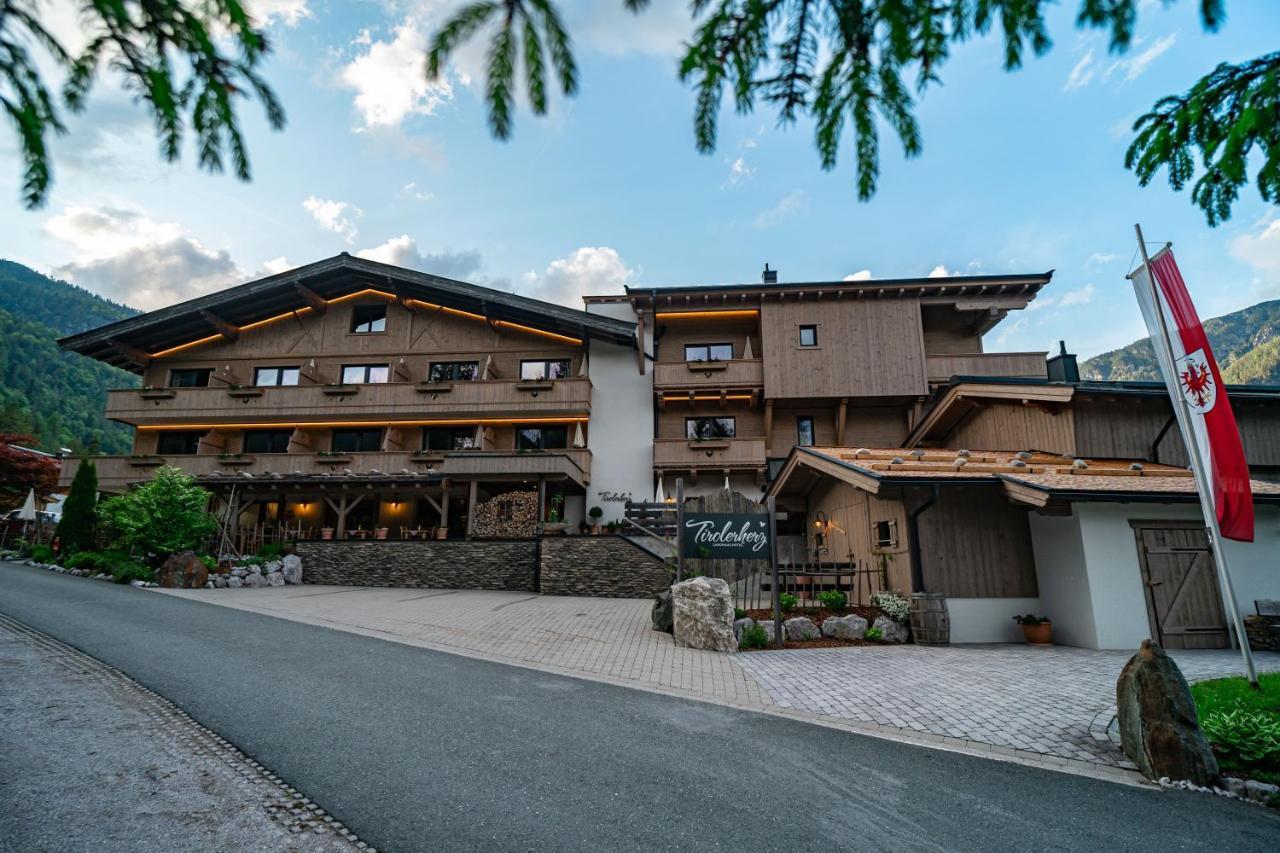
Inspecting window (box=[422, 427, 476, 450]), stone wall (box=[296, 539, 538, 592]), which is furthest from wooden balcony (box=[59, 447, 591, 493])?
stone wall (box=[296, 539, 538, 592])

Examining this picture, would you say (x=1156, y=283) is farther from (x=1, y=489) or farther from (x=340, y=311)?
(x=1, y=489)

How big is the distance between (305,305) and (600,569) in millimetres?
20808

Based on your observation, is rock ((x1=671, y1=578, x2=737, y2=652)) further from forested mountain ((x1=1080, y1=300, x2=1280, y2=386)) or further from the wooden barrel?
forested mountain ((x1=1080, y1=300, x2=1280, y2=386))

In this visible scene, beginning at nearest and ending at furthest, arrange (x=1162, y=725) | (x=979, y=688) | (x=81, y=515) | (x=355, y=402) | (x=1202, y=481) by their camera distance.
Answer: (x=1162, y=725) → (x=1202, y=481) → (x=979, y=688) → (x=81, y=515) → (x=355, y=402)


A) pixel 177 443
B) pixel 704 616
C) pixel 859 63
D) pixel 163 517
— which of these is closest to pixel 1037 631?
pixel 704 616

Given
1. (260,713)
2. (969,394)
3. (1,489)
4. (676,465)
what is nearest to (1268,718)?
(260,713)

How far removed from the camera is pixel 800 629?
11.6 metres

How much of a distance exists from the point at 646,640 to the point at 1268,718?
27.1 ft

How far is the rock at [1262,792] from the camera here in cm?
482

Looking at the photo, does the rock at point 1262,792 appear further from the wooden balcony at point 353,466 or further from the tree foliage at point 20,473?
the tree foliage at point 20,473

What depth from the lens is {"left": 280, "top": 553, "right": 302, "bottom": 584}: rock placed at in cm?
2078

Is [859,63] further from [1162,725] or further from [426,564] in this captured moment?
[426,564]

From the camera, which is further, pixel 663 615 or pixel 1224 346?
pixel 1224 346

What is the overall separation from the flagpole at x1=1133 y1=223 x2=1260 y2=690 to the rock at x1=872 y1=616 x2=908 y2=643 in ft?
15.5
